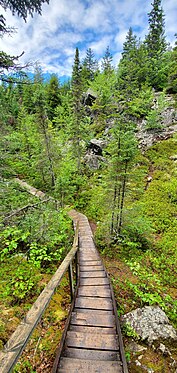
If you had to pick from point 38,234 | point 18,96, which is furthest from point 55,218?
point 18,96

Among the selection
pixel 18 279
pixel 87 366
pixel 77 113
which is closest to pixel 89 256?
pixel 18 279

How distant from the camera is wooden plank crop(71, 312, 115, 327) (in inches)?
149

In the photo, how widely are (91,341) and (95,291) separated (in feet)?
5.70

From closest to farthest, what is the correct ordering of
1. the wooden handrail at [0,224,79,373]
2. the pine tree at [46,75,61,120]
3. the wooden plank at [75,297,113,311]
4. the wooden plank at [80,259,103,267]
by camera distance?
1. the wooden handrail at [0,224,79,373]
2. the wooden plank at [75,297,113,311]
3. the wooden plank at [80,259,103,267]
4. the pine tree at [46,75,61,120]

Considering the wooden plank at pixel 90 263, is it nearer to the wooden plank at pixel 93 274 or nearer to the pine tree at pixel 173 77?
the wooden plank at pixel 93 274

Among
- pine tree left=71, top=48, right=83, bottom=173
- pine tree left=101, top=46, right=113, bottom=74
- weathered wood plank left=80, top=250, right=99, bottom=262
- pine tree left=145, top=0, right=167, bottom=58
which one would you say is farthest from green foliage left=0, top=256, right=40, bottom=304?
pine tree left=101, top=46, right=113, bottom=74

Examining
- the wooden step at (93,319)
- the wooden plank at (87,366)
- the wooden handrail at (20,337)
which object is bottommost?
the wooden step at (93,319)

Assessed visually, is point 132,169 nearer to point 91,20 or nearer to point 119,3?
point 91,20

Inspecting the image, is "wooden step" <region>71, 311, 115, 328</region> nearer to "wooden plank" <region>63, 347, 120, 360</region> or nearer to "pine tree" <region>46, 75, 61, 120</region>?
"wooden plank" <region>63, 347, 120, 360</region>

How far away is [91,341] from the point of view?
10.7ft

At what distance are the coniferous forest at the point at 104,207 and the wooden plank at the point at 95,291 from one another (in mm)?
568

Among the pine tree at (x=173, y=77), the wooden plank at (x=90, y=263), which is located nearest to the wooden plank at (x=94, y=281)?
the wooden plank at (x=90, y=263)

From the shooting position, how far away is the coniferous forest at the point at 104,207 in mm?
4445

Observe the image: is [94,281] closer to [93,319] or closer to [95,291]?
[95,291]
